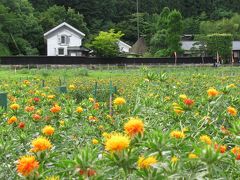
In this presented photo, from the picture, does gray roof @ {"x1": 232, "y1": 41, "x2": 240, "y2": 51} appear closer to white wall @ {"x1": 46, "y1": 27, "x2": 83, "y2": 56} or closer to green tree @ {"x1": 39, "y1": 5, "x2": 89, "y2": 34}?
green tree @ {"x1": 39, "y1": 5, "x2": 89, "y2": 34}

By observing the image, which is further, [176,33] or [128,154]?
[176,33]

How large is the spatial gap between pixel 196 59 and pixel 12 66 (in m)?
17.1

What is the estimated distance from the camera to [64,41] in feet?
173

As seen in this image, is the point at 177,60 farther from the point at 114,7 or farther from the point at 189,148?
the point at 189,148

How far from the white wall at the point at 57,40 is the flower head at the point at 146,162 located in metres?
50.7

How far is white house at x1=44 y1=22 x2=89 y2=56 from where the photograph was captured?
170 feet

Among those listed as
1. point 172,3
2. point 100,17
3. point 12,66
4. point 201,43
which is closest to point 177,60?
point 201,43

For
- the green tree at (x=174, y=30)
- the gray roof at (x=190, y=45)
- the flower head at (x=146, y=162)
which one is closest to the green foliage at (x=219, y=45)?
the gray roof at (x=190, y=45)

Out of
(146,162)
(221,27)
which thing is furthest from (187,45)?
(146,162)

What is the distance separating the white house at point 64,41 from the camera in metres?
51.7

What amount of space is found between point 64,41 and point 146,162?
51.6 m

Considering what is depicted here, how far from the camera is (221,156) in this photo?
5.55 feet

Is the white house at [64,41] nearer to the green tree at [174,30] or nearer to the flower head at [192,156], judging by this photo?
the green tree at [174,30]

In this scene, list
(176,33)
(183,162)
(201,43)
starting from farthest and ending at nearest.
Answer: (201,43)
(176,33)
(183,162)
